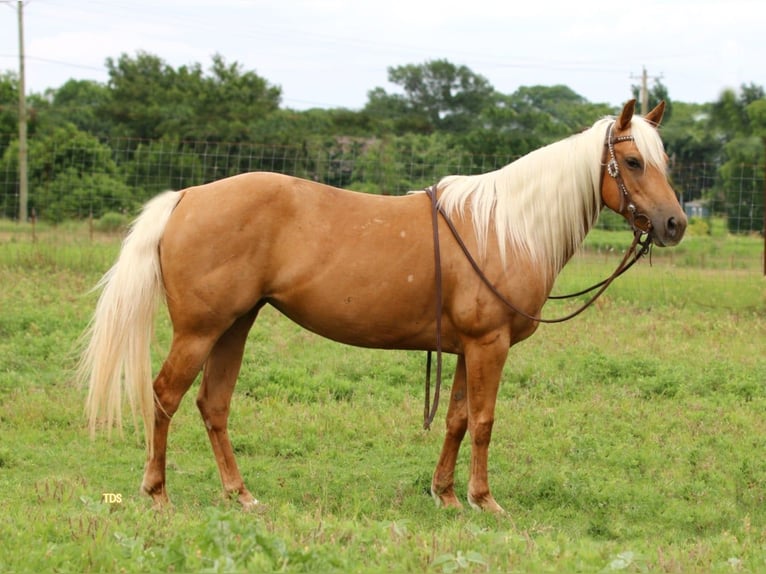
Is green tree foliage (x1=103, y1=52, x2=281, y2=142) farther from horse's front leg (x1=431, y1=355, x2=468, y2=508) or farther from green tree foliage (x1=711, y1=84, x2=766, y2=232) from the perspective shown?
horse's front leg (x1=431, y1=355, x2=468, y2=508)

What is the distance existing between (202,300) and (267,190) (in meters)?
0.73

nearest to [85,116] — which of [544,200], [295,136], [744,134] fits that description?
[295,136]

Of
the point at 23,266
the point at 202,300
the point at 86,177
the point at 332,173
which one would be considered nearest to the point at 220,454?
the point at 202,300

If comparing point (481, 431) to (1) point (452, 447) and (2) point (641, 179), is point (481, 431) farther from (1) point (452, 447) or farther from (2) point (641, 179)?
(2) point (641, 179)

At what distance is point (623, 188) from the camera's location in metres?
5.07

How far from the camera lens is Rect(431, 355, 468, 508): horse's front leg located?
531 centimetres

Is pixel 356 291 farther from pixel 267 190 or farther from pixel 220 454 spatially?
pixel 220 454

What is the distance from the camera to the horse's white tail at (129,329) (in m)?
4.97

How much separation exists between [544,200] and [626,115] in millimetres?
656

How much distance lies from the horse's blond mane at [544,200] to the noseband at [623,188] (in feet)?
0.14

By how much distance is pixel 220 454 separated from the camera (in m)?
5.34

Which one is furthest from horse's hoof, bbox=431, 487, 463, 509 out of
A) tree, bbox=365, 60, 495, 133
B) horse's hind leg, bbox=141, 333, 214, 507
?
tree, bbox=365, 60, 495, 133

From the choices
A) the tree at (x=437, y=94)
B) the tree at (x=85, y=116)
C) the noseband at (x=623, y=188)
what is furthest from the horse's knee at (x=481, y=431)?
the tree at (x=437, y=94)

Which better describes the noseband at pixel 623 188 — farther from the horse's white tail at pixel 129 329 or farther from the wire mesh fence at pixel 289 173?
the wire mesh fence at pixel 289 173
